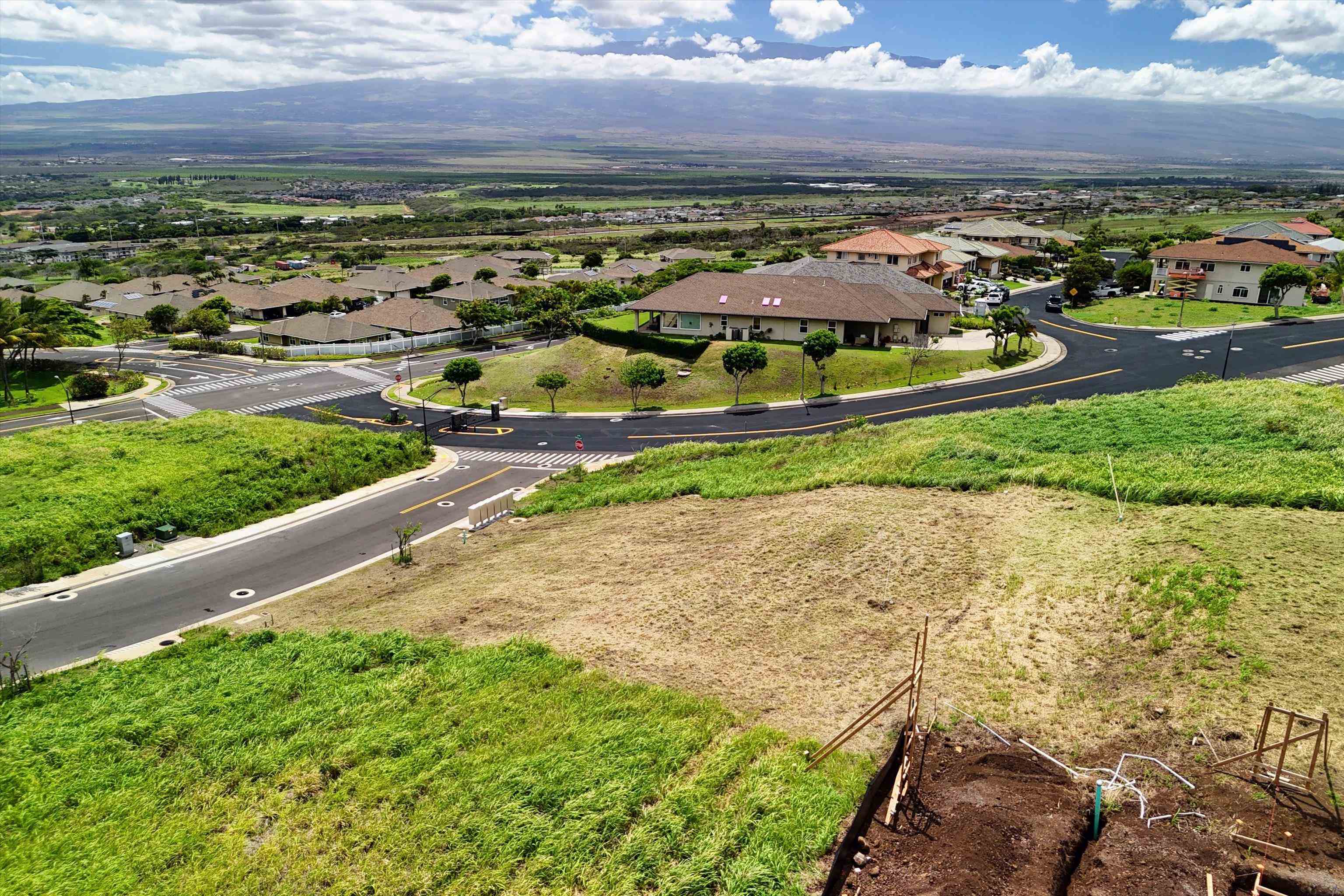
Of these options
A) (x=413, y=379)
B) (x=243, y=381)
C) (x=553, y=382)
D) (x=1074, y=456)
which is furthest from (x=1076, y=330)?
(x=243, y=381)

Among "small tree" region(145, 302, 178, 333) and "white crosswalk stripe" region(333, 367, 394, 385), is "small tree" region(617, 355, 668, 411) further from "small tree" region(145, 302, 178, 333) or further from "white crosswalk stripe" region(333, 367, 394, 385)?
"small tree" region(145, 302, 178, 333)


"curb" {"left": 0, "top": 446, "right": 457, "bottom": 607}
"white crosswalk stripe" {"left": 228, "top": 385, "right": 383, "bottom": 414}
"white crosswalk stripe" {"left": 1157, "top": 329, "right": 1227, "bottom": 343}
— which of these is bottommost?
"white crosswalk stripe" {"left": 228, "top": 385, "right": 383, "bottom": 414}

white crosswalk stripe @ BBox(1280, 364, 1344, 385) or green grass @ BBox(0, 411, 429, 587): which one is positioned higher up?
white crosswalk stripe @ BBox(1280, 364, 1344, 385)

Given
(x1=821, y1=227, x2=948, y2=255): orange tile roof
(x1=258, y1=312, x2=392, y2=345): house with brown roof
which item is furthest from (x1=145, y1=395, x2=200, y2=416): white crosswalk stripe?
(x1=821, y1=227, x2=948, y2=255): orange tile roof

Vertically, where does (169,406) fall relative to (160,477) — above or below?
below

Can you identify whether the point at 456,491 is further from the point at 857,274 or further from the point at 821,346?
the point at 857,274

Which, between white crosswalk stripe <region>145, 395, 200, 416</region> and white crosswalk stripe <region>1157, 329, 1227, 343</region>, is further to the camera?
white crosswalk stripe <region>1157, 329, 1227, 343</region>

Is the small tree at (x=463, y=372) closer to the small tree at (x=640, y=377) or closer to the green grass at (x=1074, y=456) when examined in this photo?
the small tree at (x=640, y=377)

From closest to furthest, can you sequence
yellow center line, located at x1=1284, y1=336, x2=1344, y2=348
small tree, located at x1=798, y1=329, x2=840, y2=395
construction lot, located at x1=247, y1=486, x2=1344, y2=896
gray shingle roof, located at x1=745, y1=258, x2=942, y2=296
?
construction lot, located at x1=247, y1=486, x2=1344, y2=896 < small tree, located at x1=798, y1=329, x2=840, y2=395 < yellow center line, located at x1=1284, y1=336, x2=1344, y2=348 < gray shingle roof, located at x1=745, y1=258, x2=942, y2=296
